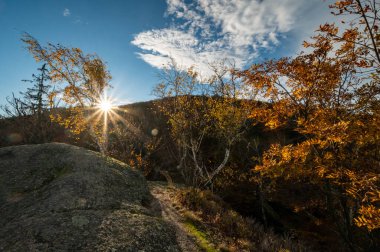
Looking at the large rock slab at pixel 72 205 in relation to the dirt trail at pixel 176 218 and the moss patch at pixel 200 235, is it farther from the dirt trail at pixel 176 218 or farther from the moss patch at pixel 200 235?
the moss patch at pixel 200 235

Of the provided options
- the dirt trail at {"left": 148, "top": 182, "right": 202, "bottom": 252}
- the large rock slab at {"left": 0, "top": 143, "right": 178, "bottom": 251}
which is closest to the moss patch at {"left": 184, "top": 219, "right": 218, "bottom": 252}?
the dirt trail at {"left": 148, "top": 182, "right": 202, "bottom": 252}

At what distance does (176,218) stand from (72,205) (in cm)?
533

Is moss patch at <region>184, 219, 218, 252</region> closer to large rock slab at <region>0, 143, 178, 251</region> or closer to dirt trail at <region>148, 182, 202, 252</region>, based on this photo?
dirt trail at <region>148, 182, 202, 252</region>

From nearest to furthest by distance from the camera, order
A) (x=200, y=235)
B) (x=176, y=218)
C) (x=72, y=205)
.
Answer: (x=72, y=205) < (x=200, y=235) < (x=176, y=218)

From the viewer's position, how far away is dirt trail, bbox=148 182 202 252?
324 inches

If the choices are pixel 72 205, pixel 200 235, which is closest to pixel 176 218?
pixel 200 235

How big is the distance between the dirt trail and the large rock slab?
153cm

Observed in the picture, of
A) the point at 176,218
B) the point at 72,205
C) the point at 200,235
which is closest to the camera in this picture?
the point at 72,205

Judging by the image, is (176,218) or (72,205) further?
(176,218)

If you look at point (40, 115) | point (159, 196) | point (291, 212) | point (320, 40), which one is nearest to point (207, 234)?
point (159, 196)

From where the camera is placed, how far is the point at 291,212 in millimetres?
21734

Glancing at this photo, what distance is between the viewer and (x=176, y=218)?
1074cm

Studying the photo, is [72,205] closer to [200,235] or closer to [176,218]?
[200,235]

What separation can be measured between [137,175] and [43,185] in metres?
3.66
